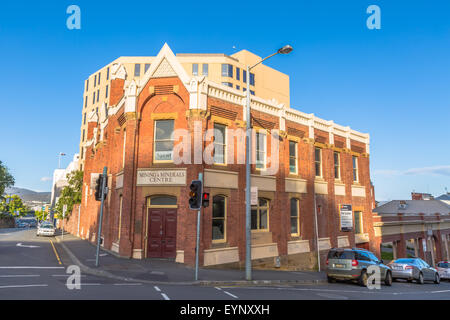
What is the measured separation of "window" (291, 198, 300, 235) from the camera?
21.0m

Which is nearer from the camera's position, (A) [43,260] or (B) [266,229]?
(A) [43,260]

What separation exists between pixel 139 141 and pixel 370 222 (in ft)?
69.0

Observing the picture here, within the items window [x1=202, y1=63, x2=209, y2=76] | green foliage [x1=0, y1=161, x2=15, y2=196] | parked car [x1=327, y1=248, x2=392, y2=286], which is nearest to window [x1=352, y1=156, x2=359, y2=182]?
parked car [x1=327, y1=248, x2=392, y2=286]

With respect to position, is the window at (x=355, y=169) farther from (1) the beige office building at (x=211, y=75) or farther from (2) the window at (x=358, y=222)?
(1) the beige office building at (x=211, y=75)

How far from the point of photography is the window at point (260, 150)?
19.7m

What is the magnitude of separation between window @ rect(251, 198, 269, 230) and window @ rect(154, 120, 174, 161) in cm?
610

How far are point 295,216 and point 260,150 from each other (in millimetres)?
5249

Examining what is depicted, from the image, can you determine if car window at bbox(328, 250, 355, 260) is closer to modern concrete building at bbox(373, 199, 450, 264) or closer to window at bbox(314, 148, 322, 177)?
window at bbox(314, 148, 322, 177)

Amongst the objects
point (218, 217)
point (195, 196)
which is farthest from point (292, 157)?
point (195, 196)

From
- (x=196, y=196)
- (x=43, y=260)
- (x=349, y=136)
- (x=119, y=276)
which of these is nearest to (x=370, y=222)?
(x=349, y=136)

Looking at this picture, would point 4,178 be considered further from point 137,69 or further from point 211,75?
point 211,75

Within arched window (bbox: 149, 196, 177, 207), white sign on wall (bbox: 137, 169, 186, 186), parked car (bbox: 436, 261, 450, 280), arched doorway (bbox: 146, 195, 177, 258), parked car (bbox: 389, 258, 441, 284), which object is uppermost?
white sign on wall (bbox: 137, 169, 186, 186)
